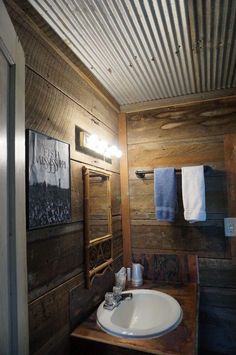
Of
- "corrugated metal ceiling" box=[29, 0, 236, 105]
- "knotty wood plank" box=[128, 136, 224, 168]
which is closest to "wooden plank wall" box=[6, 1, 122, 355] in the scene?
"corrugated metal ceiling" box=[29, 0, 236, 105]

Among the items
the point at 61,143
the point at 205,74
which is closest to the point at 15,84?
the point at 61,143

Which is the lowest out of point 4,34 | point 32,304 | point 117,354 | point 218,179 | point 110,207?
point 117,354

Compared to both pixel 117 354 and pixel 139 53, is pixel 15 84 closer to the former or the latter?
pixel 139 53

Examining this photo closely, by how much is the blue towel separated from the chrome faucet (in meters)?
0.64

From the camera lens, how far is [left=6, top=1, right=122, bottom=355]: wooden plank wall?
3.52ft

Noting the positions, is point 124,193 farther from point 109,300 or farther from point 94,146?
point 109,300

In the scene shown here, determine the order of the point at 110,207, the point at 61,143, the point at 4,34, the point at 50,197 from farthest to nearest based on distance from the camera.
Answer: the point at 110,207 → the point at 61,143 → the point at 50,197 → the point at 4,34

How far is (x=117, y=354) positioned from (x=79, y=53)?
1682 mm

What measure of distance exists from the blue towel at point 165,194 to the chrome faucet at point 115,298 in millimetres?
639

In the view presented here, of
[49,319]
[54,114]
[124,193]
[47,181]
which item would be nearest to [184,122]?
[124,193]

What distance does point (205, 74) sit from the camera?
5.94 feet

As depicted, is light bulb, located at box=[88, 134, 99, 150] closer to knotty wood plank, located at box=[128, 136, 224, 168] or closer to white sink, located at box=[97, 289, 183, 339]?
knotty wood plank, located at box=[128, 136, 224, 168]

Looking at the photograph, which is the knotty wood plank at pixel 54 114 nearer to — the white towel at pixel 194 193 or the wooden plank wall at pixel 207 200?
the wooden plank wall at pixel 207 200

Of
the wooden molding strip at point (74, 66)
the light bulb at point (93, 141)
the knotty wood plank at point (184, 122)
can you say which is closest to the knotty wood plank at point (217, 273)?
the knotty wood plank at point (184, 122)
